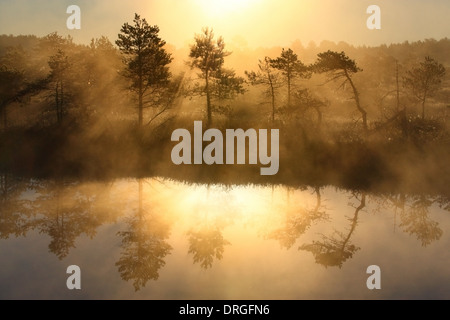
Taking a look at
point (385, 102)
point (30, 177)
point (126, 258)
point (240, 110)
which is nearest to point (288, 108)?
point (240, 110)

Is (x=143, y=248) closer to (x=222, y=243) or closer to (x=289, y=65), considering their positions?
(x=222, y=243)

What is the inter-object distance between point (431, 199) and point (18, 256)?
61.7 ft

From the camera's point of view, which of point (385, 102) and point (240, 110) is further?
point (385, 102)

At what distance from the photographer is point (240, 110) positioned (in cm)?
4256

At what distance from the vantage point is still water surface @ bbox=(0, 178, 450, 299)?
1042 cm

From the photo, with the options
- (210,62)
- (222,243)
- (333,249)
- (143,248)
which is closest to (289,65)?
(210,62)

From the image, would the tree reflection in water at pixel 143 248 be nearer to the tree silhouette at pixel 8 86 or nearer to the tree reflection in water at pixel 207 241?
the tree reflection in water at pixel 207 241

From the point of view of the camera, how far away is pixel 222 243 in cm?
1377

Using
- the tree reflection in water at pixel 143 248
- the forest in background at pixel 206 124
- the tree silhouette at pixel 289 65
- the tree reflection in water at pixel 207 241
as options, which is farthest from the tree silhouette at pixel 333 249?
the tree silhouette at pixel 289 65

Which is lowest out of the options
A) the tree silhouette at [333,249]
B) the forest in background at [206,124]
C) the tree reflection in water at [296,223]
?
the tree silhouette at [333,249]

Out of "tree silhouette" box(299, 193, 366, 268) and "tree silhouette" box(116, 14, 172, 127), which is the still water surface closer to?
"tree silhouette" box(299, 193, 366, 268)

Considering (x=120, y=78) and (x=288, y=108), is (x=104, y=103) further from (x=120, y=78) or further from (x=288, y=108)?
(x=288, y=108)

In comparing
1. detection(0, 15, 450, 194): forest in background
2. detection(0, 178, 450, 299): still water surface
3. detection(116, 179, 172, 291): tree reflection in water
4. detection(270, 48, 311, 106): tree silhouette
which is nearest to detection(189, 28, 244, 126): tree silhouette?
detection(0, 15, 450, 194): forest in background

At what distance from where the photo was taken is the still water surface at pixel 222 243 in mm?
10422
